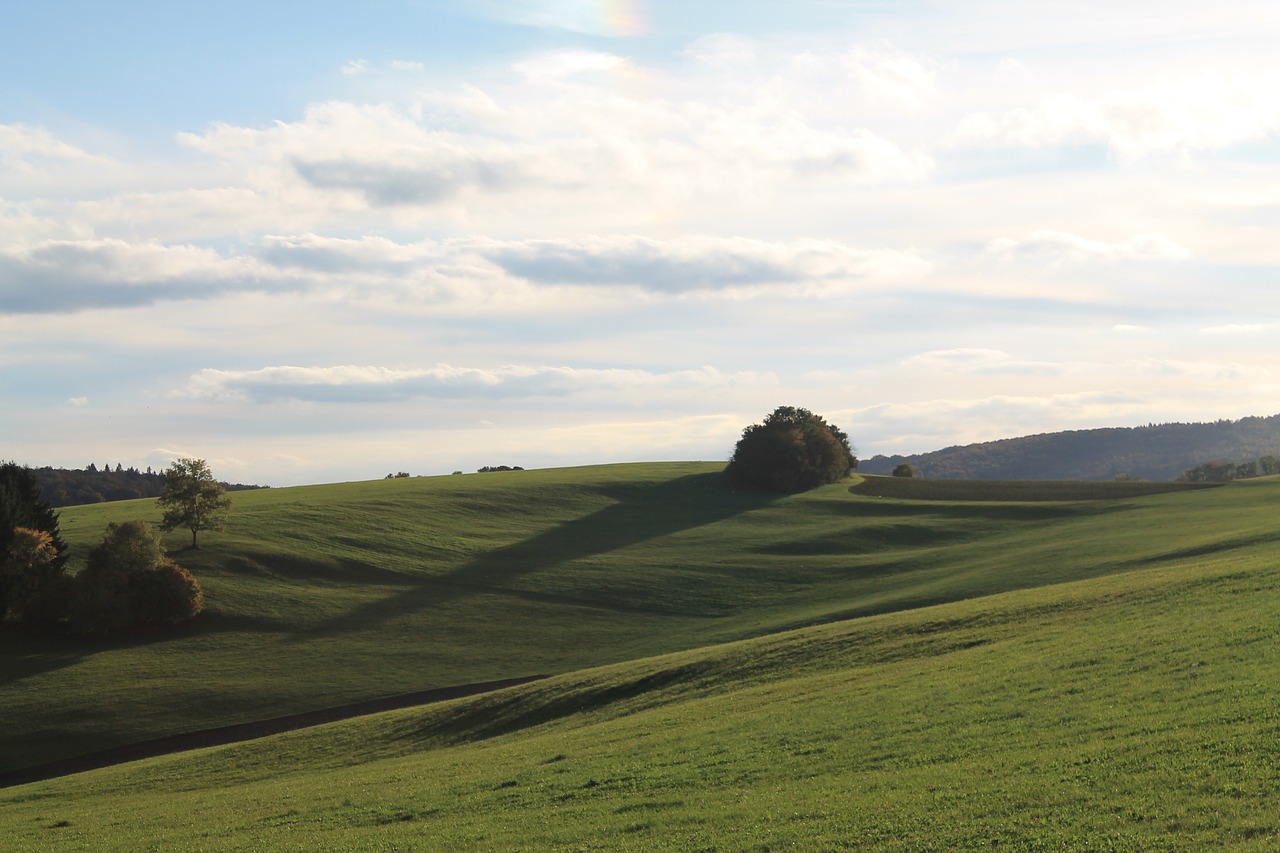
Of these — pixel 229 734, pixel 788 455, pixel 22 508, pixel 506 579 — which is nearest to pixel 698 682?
pixel 229 734

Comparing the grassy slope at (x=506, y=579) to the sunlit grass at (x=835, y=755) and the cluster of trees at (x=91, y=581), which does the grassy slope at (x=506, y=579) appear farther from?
the sunlit grass at (x=835, y=755)

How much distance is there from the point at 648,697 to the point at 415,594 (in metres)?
37.1

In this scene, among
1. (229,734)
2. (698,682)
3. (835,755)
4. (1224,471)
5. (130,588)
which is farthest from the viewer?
(1224,471)

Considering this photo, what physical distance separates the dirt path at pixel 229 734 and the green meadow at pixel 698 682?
91 centimetres

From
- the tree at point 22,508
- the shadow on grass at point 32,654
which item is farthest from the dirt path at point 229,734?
the tree at point 22,508

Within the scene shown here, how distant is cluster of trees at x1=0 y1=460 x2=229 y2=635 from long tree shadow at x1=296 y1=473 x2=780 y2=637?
32.0 feet

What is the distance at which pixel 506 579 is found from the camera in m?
71.6

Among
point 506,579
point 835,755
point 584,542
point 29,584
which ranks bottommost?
point 506,579

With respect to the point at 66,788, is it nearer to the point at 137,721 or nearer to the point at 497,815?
the point at 137,721

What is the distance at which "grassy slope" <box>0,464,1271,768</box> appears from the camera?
52250mm

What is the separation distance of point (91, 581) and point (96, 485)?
328 feet

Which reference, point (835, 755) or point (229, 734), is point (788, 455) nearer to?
point (229, 734)

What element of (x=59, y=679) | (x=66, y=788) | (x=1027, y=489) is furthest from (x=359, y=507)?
(x=1027, y=489)

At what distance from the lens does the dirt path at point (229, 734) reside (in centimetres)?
4562
